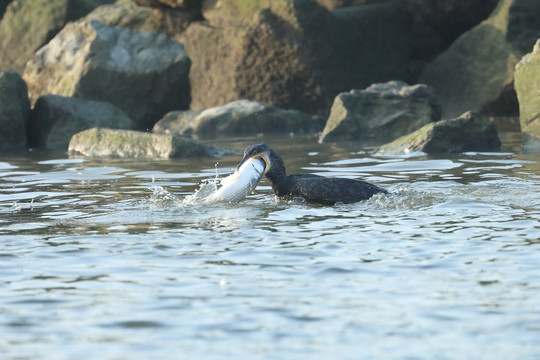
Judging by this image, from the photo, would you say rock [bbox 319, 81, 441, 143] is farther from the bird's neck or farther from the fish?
the fish

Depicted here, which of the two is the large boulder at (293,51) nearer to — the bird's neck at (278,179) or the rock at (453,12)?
the rock at (453,12)

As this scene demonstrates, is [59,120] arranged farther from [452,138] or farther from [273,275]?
[273,275]

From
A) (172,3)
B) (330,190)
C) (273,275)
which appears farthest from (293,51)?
(273,275)

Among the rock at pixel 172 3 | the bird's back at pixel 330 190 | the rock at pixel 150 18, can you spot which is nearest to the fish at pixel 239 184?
the bird's back at pixel 330 190

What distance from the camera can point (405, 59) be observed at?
21.7 m

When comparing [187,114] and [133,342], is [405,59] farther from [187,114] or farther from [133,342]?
[133,342]

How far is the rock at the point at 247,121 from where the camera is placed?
62.3 ft

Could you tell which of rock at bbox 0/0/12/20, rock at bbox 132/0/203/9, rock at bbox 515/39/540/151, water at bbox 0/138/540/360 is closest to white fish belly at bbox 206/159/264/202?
water at bbox 0/138/540/360

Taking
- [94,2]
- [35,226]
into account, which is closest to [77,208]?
[35,226]

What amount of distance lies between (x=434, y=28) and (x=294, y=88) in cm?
418

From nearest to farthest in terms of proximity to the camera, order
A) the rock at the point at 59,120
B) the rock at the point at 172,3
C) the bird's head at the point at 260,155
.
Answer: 1. the bird's head at the point at 260,155
2. the rock at the point at 59,120
3. the rock at the point at 172,3

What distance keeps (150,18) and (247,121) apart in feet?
17.9

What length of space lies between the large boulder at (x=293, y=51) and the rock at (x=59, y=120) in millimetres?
3453

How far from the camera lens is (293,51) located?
2000 cm
